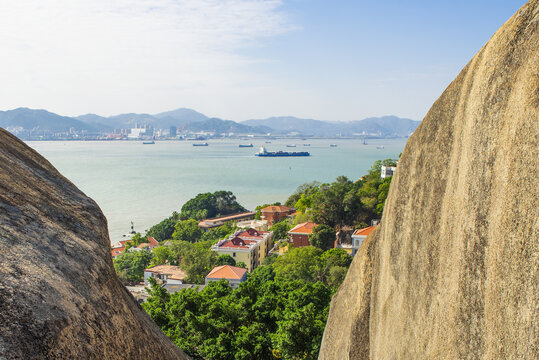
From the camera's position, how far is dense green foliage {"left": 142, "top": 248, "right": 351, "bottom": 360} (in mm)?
10320

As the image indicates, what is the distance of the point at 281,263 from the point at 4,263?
847 inches

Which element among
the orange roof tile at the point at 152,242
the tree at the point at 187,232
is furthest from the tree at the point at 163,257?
the tree at the point at 187,232

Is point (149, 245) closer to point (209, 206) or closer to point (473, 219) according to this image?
point (209, 206)

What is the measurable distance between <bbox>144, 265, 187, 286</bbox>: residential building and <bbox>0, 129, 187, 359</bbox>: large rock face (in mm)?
23562

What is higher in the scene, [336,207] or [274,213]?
[336,207]

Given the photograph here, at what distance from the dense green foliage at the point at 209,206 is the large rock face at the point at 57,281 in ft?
154

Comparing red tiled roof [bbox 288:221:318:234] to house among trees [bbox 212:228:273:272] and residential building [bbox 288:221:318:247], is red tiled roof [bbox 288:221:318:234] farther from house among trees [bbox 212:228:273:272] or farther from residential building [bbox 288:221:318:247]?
house among trees [bbox 212:228:273:272]

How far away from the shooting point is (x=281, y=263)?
23844 millimetres

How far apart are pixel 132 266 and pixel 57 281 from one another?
29.1m

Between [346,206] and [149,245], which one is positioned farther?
[149,245]

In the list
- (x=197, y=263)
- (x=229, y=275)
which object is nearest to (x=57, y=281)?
(x=229, y=275)

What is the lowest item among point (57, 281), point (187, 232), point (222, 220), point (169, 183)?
point (222, 220)

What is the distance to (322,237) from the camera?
2897 cm

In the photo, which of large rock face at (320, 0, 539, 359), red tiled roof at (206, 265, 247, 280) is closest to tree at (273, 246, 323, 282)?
red tiled roof at (206, 265, 247, 280)
